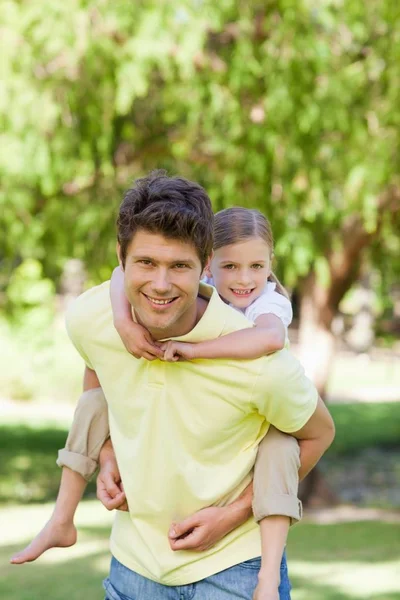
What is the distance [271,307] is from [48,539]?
0.81m

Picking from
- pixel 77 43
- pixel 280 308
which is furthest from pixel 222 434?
pixel 77 43

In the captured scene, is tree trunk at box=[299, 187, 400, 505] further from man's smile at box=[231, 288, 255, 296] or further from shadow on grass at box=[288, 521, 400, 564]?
man's smile at box=[231, 288, 255, 296]

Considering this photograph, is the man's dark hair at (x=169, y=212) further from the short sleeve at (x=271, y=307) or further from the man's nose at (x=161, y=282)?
the short sleeve at (x=271, y=307)

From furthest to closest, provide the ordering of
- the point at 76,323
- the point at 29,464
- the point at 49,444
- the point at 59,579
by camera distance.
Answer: the point at 49,444 → the point at 29,464 → the point at 59,579 → the point at 76,323

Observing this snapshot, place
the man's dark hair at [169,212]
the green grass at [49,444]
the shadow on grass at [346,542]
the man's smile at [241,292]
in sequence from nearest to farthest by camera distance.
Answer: the man's dark hair at [169,212]
the man's smile at [241,292]
the shadow on grass at [346,542]
the green grass at [49,444]

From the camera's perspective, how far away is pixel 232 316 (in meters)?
2.25

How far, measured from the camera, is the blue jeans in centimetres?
221

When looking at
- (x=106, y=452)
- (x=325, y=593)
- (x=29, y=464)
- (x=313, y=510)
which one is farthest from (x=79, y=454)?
(x=29, y=464)

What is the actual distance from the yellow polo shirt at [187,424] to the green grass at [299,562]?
339cm

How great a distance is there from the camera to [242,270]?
2.55 meters

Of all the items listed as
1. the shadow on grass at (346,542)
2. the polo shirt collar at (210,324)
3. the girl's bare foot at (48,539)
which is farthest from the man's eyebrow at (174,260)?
the shadow on grass at (346,542)

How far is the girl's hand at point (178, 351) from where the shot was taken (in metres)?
2.11

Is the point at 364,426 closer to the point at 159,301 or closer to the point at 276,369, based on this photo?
the point at 276,369

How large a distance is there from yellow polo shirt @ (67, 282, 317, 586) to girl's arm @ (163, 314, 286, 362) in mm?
23
